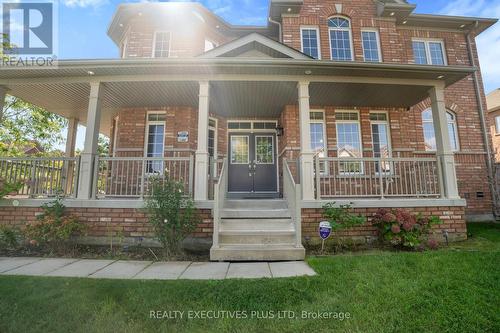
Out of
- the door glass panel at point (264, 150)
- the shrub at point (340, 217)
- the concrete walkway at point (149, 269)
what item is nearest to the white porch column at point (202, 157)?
the concrete walkway at point (149, 269)

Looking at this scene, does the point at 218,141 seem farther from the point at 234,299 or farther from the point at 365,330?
the point at 365,330

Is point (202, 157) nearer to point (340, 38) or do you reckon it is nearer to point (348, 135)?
point (348, 135)

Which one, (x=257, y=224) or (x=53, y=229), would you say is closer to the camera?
(x=53, y=229)

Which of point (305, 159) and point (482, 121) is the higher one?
point (482, 121)

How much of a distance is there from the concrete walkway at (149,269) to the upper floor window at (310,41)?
7.07m

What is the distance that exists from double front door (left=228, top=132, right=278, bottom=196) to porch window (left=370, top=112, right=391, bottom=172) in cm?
322

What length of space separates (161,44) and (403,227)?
30.0 feet

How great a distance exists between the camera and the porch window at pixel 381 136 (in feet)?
24.9

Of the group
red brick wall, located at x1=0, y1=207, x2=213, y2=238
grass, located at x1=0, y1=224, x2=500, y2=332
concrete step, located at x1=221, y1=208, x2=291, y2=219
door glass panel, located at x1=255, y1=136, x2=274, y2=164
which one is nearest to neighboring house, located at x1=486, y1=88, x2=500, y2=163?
door glass panel, located at x1=255, y1=136, x2=274, y2=164

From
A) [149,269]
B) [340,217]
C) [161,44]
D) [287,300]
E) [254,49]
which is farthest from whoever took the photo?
[161,44]

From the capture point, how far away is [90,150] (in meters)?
5.15

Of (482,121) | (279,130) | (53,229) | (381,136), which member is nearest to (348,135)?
(381,136)

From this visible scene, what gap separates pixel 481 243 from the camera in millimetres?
4980

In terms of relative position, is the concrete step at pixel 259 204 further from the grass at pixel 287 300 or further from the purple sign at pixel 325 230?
the grass at pixel 287 300
